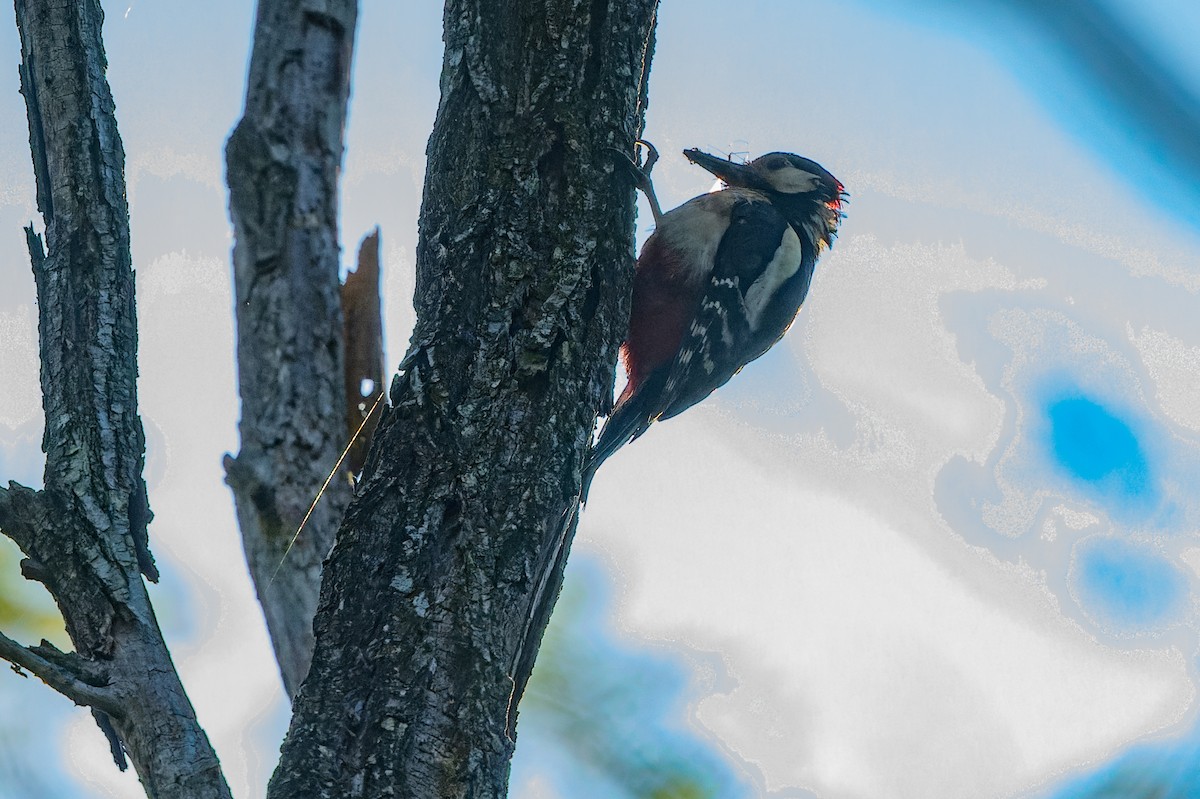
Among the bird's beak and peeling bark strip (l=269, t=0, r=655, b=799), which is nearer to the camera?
peeling bark strip (l=269, t=0, r=655, b=799)

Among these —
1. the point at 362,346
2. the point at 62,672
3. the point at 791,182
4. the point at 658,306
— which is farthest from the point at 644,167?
the point at 791,182

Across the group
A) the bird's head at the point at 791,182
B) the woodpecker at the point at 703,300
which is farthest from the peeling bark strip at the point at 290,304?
the bird's head at the point at 791,182

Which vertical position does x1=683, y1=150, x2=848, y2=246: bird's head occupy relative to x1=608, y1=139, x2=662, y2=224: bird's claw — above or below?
above

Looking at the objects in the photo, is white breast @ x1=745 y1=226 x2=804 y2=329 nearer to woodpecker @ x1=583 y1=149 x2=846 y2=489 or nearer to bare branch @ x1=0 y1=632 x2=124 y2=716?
woodpecker @ x1=583 y1=149 x2=846 y2=489

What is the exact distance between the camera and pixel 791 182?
16.0 ft

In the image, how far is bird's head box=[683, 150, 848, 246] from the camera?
479 cm

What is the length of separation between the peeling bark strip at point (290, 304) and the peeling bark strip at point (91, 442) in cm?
62

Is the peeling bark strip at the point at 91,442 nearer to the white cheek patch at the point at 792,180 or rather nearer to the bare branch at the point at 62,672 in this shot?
the bare branch at the point at 62,672

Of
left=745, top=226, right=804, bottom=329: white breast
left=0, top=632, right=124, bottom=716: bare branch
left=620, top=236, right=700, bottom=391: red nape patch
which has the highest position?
left=745, top=226, right=804, bottom=329: white breast

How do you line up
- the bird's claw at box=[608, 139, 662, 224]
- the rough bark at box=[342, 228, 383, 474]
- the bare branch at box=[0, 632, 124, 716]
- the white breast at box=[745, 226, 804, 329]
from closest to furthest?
the bare branch at box=[0, 632, 124, 716] → the bird's claw at box=[608, 139, 662, 224] → the rough bark at box=[342, 228, 383, 474] → the white breast at box=[745, 226, 804, 329]

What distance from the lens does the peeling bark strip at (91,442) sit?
2.14 meters

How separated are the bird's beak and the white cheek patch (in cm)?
10

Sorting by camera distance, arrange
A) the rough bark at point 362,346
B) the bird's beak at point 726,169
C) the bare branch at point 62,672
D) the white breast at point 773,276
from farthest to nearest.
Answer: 1. the bird's beak at point 726,169
2. the white breast at point 773,276
3. the rough bark at point 362,346
4. the bare branch at point 62,672

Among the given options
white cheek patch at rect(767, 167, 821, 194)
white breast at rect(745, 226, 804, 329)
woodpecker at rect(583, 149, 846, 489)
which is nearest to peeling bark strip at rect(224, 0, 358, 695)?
woodpecker at rect(583, 149, 846, 489)
